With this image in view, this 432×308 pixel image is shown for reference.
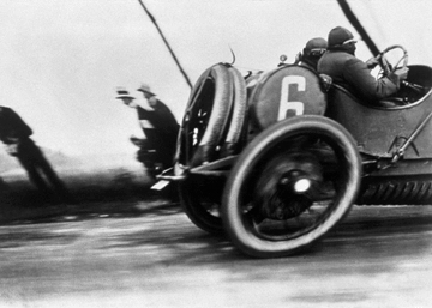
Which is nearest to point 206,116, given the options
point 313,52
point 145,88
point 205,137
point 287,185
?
point 205,137

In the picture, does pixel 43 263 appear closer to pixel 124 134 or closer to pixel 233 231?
pixel 124 134

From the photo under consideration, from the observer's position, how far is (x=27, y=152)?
2598mm

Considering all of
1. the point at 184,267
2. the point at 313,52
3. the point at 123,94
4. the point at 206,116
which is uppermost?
the point at 313,52

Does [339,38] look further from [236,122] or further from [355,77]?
[236,122]

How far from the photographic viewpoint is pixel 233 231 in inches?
91.8

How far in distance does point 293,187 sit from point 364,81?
0.57 m

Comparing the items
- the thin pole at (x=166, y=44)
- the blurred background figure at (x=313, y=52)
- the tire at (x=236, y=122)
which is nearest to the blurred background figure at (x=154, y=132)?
the thin pole at (x=166, y=44)

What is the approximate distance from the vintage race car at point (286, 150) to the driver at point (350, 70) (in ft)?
0.14

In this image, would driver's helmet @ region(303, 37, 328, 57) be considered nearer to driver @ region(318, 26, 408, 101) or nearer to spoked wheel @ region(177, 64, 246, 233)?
driver @ region(318, 26, 408, 101)

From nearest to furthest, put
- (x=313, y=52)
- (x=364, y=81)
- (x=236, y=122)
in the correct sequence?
(x=236, y=122) < (x=364, y=81) < (x=313, y=52)

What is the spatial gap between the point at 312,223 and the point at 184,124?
0.69 metres

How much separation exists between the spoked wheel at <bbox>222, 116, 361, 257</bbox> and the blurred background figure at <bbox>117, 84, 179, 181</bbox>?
1.40 ft

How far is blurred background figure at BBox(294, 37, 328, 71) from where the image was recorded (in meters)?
2.65

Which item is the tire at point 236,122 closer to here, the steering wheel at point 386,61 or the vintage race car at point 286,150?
the vintage race car at point 286,150
